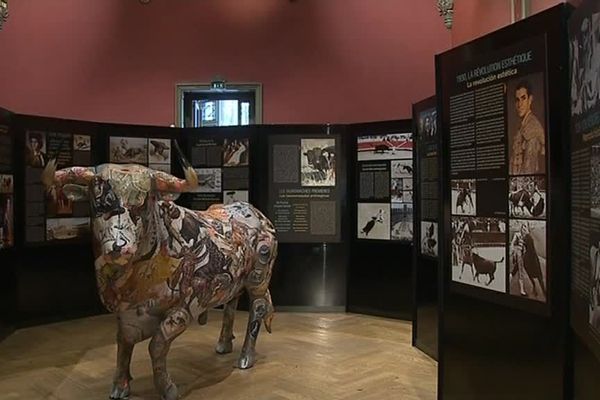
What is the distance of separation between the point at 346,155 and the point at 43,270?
3.75m

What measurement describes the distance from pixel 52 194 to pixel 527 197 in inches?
198

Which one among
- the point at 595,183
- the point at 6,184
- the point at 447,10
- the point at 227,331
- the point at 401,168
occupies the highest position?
the point at 447,10

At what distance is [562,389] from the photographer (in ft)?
8.20

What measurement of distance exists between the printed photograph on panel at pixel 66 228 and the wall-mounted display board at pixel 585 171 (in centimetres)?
566

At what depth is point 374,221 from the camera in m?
6.79

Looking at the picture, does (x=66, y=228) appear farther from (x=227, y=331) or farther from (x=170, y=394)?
(x=170, y=394)

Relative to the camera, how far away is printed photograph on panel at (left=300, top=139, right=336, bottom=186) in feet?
23.1

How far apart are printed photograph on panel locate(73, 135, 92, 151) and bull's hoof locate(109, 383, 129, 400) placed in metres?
3.57

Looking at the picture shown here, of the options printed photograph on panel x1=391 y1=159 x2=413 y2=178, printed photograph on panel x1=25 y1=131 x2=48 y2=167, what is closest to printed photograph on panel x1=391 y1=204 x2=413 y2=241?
printed photograph on panel x1=391 y1=159 x2=413 y2=178

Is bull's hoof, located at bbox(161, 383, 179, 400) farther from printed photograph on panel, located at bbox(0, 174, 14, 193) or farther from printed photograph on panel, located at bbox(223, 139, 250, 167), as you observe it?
printed photograph on panel, located at bbox(223, 139, 250, 167)

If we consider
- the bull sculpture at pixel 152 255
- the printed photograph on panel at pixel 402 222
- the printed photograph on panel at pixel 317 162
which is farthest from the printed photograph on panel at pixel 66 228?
the printed photograph on panel at pixel 402 222

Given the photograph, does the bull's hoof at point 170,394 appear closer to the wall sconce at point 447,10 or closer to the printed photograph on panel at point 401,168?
the printed photograph on panel at point 401,168

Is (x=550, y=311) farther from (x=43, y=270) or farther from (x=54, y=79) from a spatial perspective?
(x=54, y=79)

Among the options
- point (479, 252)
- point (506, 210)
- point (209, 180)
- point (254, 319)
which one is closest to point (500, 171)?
point (506, 210)
